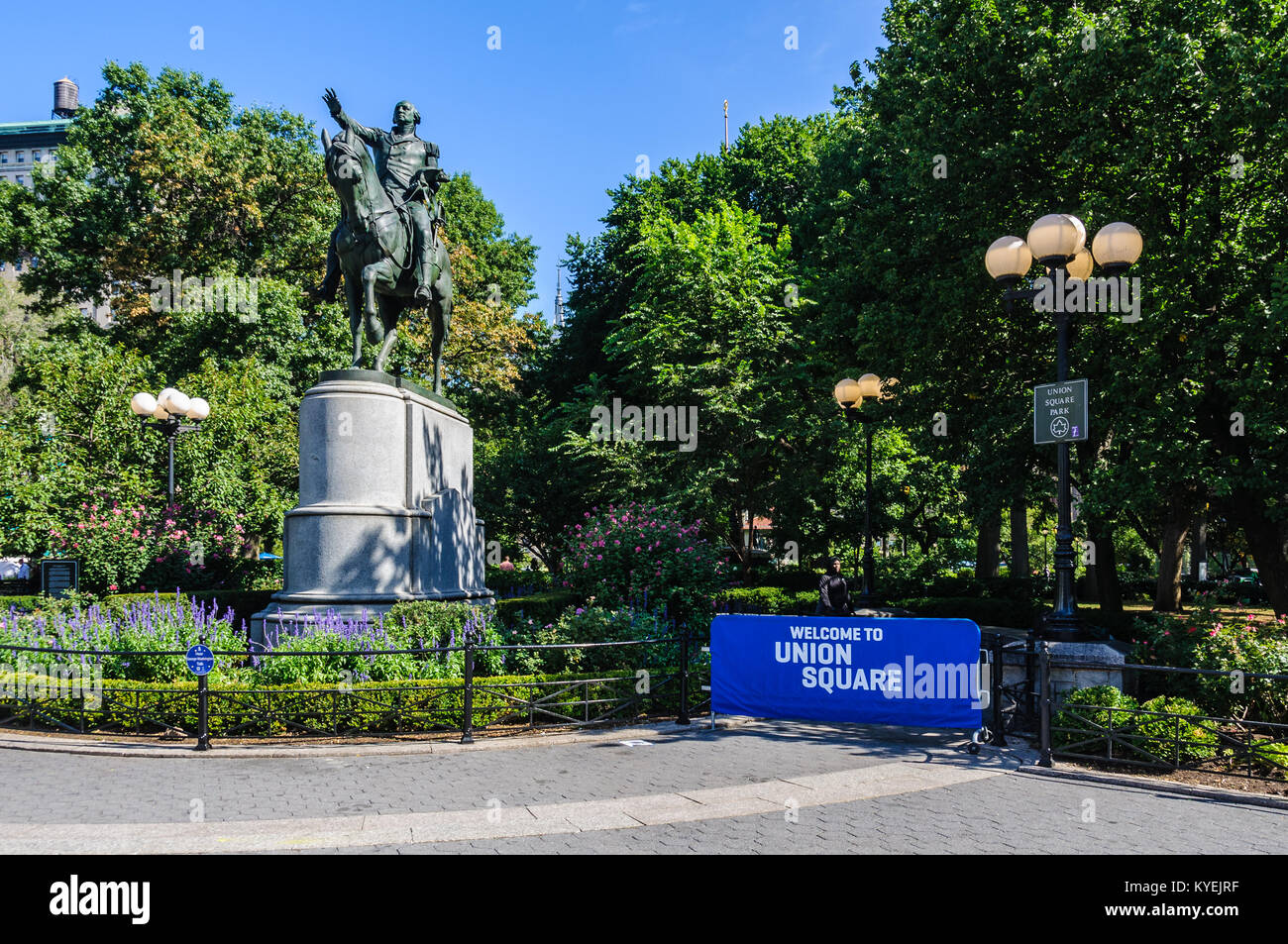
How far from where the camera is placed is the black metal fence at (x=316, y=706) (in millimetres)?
9867

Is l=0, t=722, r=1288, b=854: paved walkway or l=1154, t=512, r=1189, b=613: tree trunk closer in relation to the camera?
l=0, t=722, r=1288, b=854: paved walkway

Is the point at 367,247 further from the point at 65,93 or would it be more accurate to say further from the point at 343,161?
the point at 65,93

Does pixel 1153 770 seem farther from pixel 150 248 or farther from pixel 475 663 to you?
pixel 150 248

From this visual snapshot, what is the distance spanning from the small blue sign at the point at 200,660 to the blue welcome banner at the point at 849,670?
5988 mm

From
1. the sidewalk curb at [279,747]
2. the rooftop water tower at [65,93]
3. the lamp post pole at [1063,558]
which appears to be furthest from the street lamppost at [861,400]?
the rooftop water tower at [65,93]

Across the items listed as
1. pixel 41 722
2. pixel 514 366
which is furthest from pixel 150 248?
pixel 41 722

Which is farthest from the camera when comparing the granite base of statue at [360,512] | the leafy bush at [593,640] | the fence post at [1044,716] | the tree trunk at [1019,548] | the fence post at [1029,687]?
the tree trunk at [1019,548]

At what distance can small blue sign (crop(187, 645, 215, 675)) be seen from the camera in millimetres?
9438

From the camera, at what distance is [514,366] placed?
124ft

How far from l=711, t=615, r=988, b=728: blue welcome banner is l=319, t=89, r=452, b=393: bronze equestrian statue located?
7.87 metres

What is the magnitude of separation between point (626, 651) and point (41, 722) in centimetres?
735

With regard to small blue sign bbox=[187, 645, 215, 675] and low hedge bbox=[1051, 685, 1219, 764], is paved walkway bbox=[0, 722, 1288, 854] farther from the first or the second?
small blue sign bbox=[187, 645, 215, 675]

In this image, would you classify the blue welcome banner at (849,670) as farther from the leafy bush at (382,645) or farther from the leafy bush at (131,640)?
the leafy bush at (131,640)

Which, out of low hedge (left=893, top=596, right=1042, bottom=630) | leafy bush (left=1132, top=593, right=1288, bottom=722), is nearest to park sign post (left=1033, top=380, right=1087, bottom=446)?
leafy bush (left=1132, top=593, right=1288, bottom=722)
